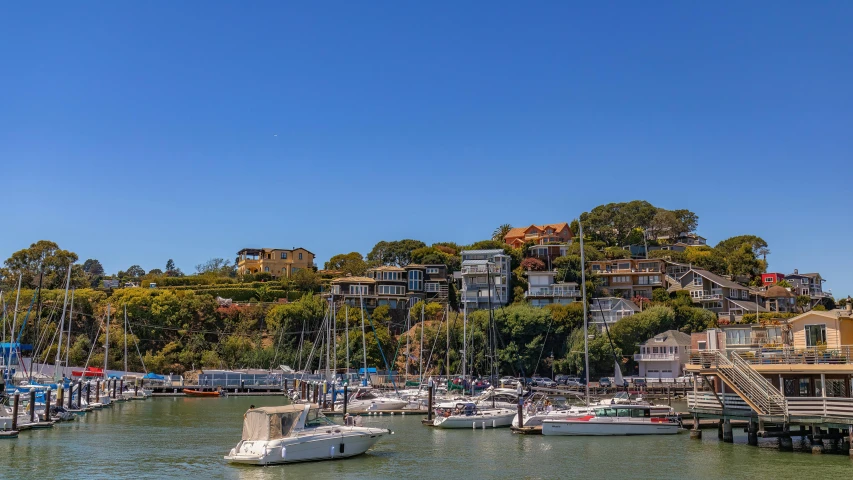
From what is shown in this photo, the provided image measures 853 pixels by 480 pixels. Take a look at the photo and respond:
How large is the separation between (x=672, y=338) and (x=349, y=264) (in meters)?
63.8

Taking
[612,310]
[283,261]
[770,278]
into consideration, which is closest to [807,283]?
[770,278]

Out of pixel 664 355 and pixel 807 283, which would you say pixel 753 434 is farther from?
pixel 807 283

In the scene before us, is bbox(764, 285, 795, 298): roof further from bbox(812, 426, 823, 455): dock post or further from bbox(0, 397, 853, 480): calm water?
bbox(812, 426, 823, 455): dock post

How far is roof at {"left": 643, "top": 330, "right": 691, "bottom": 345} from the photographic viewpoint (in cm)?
9769

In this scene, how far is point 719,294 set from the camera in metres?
117

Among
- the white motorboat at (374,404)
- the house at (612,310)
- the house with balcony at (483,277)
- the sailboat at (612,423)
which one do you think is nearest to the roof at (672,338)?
the house at (612,310)

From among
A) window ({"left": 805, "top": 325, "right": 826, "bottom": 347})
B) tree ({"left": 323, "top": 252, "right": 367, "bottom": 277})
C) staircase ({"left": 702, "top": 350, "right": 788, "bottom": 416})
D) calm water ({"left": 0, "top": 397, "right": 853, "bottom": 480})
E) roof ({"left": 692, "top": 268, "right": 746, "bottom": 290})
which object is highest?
tree ({"left": 323, "top": 252, "right": 367, "bottom": 277})

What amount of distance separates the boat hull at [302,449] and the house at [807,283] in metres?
115

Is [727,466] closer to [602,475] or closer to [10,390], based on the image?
[602,475]

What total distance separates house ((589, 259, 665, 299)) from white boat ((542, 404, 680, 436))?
72710mm

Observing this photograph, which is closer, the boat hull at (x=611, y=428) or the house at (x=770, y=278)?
the boat hull at (x=611, y=428)

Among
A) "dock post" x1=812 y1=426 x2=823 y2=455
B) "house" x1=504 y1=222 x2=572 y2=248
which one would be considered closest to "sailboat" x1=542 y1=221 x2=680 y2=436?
"dock post" x1=812 y1=426 x2=823 y2=455

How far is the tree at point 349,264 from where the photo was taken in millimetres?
142000

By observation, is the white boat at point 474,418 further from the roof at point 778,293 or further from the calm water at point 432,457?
the roof at point 778,293
